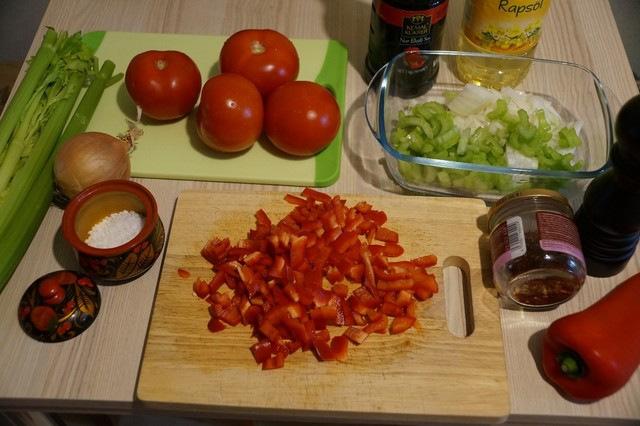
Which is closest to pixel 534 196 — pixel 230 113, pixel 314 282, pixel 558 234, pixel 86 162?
pixel 558 234

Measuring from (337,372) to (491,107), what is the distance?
0.64 metres

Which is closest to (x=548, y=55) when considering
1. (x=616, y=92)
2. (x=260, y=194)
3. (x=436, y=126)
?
(x=616, y=92)

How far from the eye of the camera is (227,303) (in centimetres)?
97

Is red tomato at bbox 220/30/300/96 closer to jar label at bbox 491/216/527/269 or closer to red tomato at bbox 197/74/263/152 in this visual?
red tomato at bbox 197/74/263/152

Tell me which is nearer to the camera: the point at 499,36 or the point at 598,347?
the point at 598,347

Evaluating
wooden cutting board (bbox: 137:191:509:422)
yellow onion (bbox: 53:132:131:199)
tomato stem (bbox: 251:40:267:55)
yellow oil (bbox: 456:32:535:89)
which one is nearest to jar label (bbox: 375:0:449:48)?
yellow oil (bbox: 456:32:535:89)

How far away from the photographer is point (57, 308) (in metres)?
0.95

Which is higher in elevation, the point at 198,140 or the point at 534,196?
the point at 534,196

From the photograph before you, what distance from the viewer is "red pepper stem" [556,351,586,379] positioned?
0.86 m

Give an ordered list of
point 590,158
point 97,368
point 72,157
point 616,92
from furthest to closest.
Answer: point 616,92 < point 590,158 < point 72,157 < point 97,368

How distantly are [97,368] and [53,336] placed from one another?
9 cm

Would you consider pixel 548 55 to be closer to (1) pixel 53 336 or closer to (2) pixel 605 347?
(2) pixel 605 347

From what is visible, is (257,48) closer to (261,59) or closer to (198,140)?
(261,59)

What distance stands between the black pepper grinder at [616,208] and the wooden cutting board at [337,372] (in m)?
0.19
